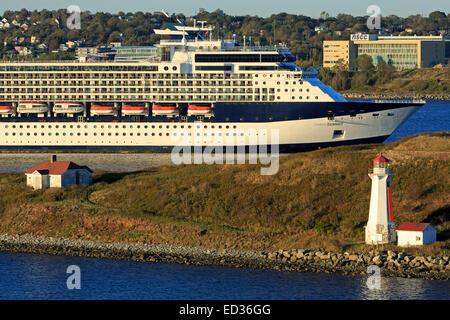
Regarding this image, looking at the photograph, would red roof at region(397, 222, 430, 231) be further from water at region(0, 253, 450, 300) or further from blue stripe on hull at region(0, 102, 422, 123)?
blue stripe on hull at region(0, 102, 422, 123)

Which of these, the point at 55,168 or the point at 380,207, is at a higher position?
the point at 55,168

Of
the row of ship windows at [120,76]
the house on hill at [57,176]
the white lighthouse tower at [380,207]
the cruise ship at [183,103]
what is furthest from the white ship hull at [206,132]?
the white lighthouse tower at [380,207]

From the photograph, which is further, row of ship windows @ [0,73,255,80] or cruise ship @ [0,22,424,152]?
row of ship windows @ [0,73,255,80]

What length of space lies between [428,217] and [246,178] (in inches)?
465

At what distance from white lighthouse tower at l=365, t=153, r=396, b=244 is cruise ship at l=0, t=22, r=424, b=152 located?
37.3m

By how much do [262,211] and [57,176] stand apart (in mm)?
13579

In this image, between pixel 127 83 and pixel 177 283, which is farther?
pixel 127 83

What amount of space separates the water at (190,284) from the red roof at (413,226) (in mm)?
3785

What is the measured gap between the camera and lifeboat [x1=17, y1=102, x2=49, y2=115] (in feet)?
298

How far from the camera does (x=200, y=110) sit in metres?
87.7

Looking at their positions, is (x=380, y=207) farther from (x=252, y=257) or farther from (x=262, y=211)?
(x=262, y=211)

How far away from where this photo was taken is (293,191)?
186ft

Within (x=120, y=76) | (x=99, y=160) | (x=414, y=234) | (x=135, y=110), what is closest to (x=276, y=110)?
(x=135, y=110)

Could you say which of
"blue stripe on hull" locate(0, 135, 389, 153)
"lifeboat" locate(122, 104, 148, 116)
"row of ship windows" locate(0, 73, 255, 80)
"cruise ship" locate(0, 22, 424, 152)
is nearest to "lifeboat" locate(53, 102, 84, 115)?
"cruise ship" locate(0, 22, 424, 152)
